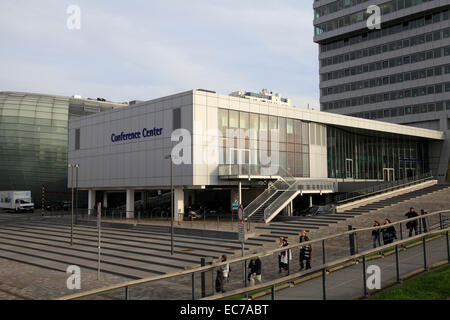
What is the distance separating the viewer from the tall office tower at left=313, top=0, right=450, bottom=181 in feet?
219

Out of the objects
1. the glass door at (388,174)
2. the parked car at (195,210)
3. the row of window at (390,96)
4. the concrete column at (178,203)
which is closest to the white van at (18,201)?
the parked car at (195,210)

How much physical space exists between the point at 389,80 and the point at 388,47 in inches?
235

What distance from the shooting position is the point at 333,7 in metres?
79.3

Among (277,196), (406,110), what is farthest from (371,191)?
(406,110)

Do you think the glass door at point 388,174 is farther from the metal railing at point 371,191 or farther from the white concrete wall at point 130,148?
the white concrete wall at point 130,148

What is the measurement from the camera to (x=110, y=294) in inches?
317

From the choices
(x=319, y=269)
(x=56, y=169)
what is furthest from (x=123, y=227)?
(x=56, y=169)

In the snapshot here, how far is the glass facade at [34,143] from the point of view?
79312 millimetres

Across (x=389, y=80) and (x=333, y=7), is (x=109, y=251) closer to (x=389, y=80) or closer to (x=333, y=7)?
(x=389, y=80)

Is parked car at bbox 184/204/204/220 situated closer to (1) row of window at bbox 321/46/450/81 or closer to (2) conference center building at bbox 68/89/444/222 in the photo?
(2) conference center building at bbox 68/89/444/222

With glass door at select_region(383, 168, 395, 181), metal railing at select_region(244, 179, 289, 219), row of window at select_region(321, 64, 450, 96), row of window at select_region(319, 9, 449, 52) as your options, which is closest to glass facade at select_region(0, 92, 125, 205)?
row of window at select_region(321, 64, 450, 96)
